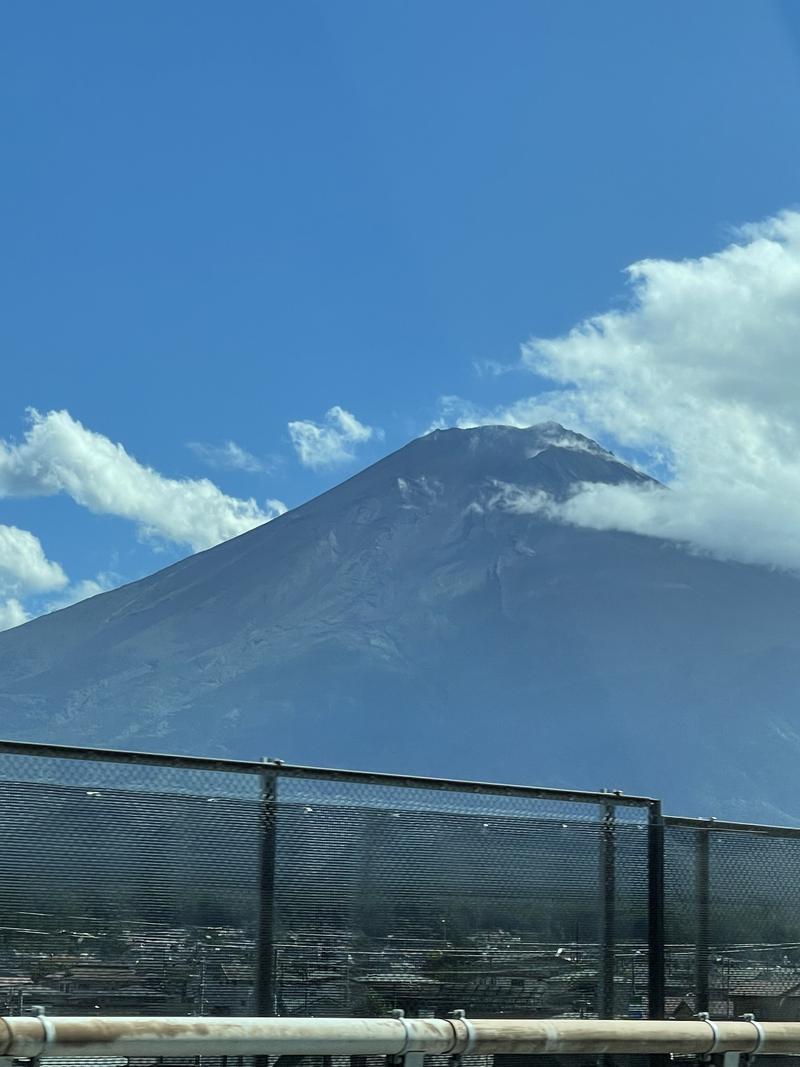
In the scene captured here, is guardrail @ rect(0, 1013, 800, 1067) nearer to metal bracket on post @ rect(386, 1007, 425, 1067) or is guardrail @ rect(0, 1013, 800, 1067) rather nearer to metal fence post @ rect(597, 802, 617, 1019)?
metal bracket on post @ rect(386, 1007, 425, 1067)

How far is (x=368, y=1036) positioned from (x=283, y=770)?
1.37 metres

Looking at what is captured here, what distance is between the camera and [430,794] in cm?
800

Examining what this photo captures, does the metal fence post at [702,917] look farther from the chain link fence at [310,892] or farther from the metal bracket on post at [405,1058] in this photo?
the metal bracket on post at [405,1058]

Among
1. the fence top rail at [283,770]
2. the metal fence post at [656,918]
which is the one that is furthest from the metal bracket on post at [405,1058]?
the metal fence post at [656,918]

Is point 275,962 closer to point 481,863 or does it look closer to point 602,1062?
point 481,863

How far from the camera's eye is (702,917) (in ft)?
29.2

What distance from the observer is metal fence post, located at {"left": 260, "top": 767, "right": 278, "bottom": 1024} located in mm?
7234

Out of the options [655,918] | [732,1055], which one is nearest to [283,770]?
[655,918]

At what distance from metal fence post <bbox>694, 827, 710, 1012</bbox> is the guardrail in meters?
0.74

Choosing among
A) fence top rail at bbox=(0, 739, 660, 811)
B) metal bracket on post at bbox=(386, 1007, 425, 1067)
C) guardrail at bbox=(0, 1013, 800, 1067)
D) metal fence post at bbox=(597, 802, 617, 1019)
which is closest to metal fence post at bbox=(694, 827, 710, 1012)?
fence top rail at bbox=(0, 739, 660, 811)

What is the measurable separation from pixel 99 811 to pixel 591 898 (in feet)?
9.20

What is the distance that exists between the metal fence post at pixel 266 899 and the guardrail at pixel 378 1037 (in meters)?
0.74

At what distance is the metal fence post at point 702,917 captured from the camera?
8773 mm

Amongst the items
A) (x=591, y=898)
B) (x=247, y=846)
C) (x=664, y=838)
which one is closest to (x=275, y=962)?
(x=247, y=846)
